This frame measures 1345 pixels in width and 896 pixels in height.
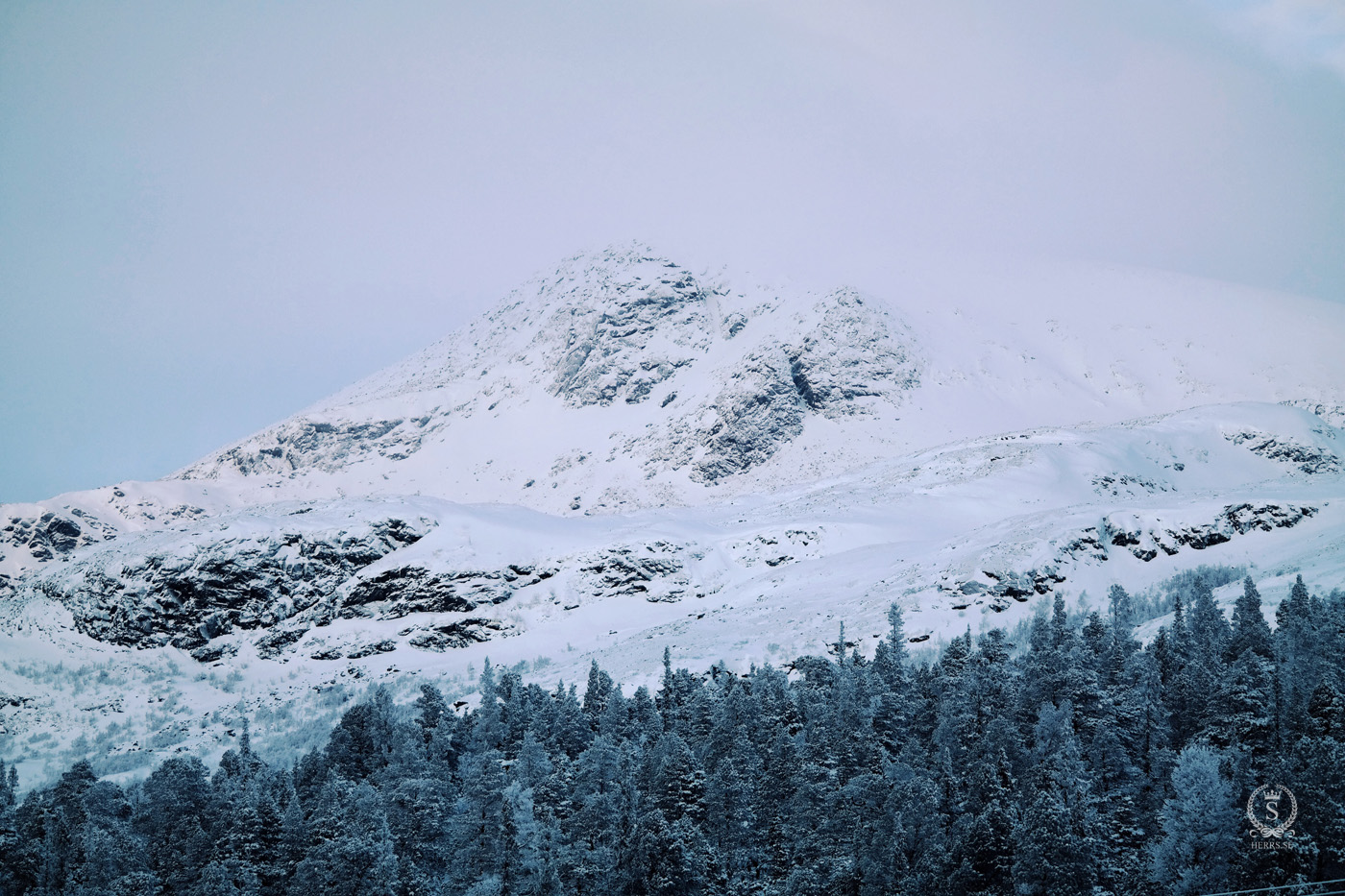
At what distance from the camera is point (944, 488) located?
128500 millimetres

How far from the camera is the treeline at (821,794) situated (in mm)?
33625

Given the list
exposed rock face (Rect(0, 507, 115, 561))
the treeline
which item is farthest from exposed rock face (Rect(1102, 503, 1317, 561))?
exposed rock face (Rect(0, 507, 115, 561))

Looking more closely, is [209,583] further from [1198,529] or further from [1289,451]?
[1289,451]

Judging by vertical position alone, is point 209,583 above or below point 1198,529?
above

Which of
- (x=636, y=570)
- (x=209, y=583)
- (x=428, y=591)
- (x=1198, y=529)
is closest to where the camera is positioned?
(x=1198, y=529)

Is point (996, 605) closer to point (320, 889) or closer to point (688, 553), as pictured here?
point (688, 553)

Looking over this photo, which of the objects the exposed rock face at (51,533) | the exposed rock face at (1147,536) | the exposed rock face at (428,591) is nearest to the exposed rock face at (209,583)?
the exposed rock face at (428,591)

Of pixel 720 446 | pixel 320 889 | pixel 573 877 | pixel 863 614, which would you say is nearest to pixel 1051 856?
pixel 573 877

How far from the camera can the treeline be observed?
3362 centimetres

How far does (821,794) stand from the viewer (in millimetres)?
40719

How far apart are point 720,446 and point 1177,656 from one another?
5372 inches

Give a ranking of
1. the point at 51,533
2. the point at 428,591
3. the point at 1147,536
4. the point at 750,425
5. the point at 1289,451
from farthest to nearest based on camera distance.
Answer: the point at 750,425
the point at 51,533
the point at 1289,451
the point at 428,591
the point at 1147,536

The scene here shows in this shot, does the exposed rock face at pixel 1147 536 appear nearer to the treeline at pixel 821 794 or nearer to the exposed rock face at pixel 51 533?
the treeline at pixel 821 794

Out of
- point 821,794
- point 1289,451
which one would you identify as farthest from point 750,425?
point 821,794
